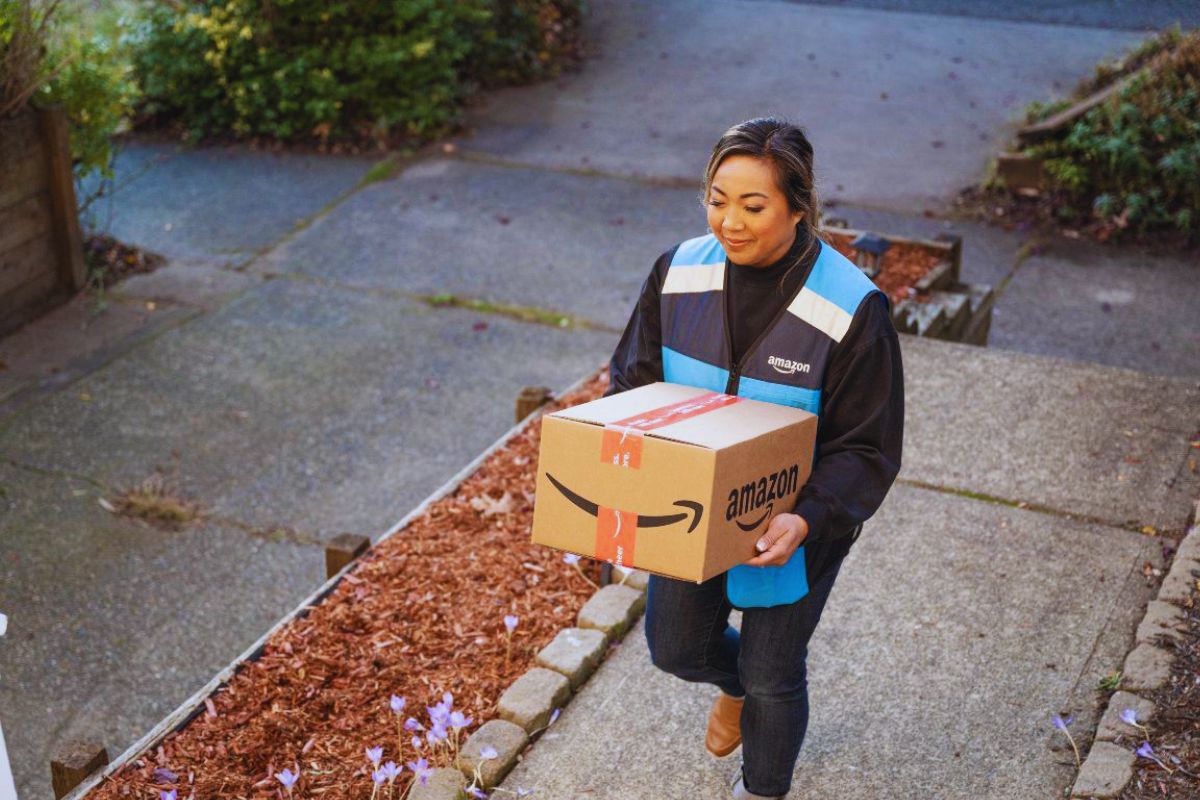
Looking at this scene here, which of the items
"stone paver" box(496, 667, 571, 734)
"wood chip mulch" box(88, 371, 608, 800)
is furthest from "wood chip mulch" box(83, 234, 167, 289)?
"stone paver" box(496, 667, 571, 734)

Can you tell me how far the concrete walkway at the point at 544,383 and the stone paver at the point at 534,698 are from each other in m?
0.08

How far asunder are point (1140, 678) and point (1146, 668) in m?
0.05

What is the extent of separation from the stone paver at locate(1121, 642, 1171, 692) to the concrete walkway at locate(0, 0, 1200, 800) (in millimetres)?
92

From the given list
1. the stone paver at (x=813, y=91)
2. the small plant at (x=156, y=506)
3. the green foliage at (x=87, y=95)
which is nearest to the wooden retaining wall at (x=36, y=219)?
the green foliage at (x=87, y=95)

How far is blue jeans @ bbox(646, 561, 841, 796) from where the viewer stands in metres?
2.95

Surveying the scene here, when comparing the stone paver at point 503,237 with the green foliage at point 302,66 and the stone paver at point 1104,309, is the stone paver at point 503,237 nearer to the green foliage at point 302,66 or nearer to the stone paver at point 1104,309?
the green foliage at point 302,66

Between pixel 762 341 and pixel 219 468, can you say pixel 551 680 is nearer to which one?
pixel 762 341

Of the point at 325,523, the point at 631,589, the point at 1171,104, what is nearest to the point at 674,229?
the point at 1171,104

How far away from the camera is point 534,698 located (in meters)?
3.72

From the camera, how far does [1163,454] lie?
497cm

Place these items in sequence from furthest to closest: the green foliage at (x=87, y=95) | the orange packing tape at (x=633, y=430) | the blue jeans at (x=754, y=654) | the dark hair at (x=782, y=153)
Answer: the green foliage at (x=87, y=95) < the blue jeans at (x=754, y=654) < the dark hair at (x=782, y=153) < the orange packing tape at (x=633, y=430)

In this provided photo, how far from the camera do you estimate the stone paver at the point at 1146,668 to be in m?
3.65

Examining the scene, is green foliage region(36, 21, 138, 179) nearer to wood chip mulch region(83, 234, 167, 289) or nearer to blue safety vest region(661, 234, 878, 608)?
wood chip mulch region(83, 234, 167, 289)

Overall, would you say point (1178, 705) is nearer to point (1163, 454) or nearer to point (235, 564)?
point (1163, 454)
